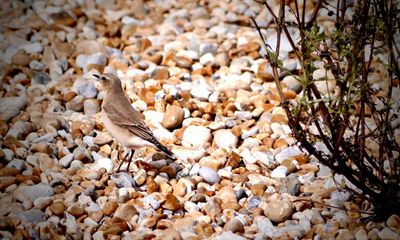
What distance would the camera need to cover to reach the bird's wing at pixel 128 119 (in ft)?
15.9

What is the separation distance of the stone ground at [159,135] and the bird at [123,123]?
197 mm

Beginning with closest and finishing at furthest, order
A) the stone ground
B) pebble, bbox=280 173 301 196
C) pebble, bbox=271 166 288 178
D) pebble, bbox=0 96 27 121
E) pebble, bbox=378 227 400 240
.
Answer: pebble, bbox=378 227 400 240 < the stone ground < pebble, bbox=280 173 301 196 < pebble, bbox=271 166 288 178 < pebble, bbox=0 96 27 121

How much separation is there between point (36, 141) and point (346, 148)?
107 inches

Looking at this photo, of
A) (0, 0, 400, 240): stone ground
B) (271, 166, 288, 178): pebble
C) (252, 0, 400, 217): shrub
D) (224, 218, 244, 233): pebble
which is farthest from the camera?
(271, 166, 288, 178): pebble

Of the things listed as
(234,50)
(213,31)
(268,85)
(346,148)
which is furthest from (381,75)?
(346,148)

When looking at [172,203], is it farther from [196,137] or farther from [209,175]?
[196,137]

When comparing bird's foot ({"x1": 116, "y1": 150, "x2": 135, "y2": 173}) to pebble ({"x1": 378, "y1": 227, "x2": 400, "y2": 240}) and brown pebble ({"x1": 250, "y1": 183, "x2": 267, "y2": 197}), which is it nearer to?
brown pebble ({"x1": 250, "y1": 183, "x2": 267, "y2": 197})

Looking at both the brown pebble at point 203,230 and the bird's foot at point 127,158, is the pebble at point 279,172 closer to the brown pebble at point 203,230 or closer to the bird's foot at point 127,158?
the brown pebble at point 203,230

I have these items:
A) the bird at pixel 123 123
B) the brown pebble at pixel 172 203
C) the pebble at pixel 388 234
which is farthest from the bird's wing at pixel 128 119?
the pebble at pixel 388 234

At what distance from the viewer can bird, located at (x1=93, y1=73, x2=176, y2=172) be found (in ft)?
15.9

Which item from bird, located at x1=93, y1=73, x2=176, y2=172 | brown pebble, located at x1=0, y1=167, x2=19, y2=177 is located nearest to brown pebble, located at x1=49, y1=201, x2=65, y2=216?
brown pebble, located at x1=0, y1=167, x2=19, y2=177

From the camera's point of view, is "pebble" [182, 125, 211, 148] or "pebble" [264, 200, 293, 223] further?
"pebble" [182, 125, 211, 148]

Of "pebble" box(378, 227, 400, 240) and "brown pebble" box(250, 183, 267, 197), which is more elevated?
"pebble" box(378, 227, 400, 240)

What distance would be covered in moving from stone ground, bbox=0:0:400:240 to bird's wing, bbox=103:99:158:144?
27 cm
